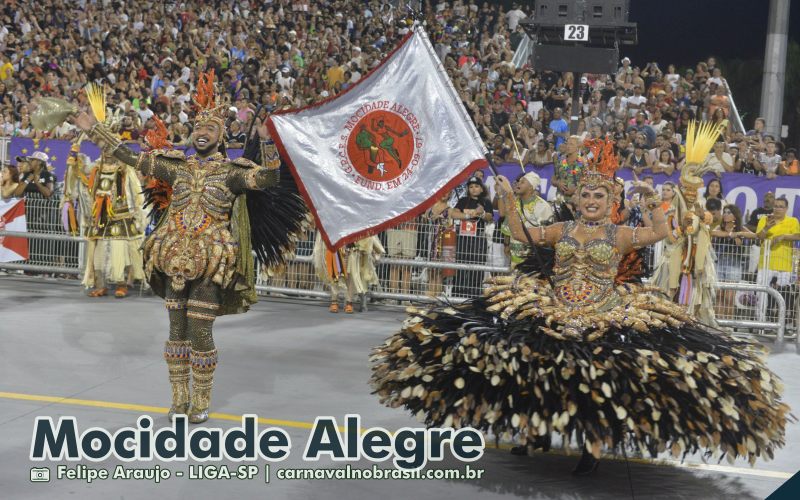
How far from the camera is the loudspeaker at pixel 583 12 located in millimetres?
12328

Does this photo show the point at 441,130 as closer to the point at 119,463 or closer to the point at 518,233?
the point at 518,233

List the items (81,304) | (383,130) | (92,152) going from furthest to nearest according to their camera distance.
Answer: (92,152) → (81,304) → (383,130)

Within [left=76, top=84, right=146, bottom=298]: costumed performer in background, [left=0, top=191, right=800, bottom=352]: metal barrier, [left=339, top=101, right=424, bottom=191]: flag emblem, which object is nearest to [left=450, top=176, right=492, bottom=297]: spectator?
[left=0, top=191, right=800, bottom=352]: metal barrier

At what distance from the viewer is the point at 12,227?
44.3ft

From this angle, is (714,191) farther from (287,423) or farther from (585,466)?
(287,423)

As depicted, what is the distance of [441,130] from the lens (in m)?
7.78

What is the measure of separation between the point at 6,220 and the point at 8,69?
9.60 meters

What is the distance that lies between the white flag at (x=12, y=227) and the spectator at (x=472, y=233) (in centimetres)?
606

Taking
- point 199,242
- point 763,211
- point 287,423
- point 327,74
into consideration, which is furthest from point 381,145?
point 327,74

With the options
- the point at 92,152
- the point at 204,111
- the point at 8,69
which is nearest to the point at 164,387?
the point at 204,111

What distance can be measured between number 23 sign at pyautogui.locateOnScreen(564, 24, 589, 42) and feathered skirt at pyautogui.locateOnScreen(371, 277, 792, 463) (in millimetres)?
7571

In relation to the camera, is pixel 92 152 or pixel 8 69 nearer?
pixel 92 152

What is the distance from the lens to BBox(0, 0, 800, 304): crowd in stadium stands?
579 inches

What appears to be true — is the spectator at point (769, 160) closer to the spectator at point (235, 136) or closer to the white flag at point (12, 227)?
the spectator at point (235, 136)
